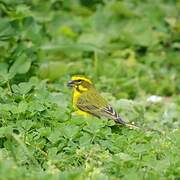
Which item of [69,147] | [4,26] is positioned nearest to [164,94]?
[4,26]

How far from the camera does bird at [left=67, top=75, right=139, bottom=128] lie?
8.45 meters

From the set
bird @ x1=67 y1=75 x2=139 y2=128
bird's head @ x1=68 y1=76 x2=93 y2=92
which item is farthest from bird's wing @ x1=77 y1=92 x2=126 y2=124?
bird's head @ x1=68 y1=76 x2=93 y2=92

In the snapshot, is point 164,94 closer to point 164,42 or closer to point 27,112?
point 164,42

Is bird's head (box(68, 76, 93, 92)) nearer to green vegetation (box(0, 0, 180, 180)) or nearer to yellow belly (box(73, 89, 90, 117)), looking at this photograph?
yellow belly (box(73, 89, 90, 117))

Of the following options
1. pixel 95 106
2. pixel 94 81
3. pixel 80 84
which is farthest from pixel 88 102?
pixel 94 81

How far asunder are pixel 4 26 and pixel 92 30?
9.56ft

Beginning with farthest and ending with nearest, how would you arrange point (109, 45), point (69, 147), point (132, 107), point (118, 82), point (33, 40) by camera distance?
point (109, 45) < point (118, 82) < point (33, 40) < point (132, 107) < point (69, 147)

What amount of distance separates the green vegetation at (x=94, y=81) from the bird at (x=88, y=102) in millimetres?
183

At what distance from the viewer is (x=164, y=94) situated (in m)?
11.2

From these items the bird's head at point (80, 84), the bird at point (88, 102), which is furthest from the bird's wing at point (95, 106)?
the bird's head at point (80, 84)

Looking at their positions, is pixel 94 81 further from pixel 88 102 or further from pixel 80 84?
pixel 88 102

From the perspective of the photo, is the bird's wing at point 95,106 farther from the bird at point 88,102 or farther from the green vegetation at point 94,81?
the green vegetation at point 94,81

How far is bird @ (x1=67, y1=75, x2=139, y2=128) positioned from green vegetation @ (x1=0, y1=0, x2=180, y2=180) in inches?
7.2

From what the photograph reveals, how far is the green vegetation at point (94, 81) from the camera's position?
679 centimetres
